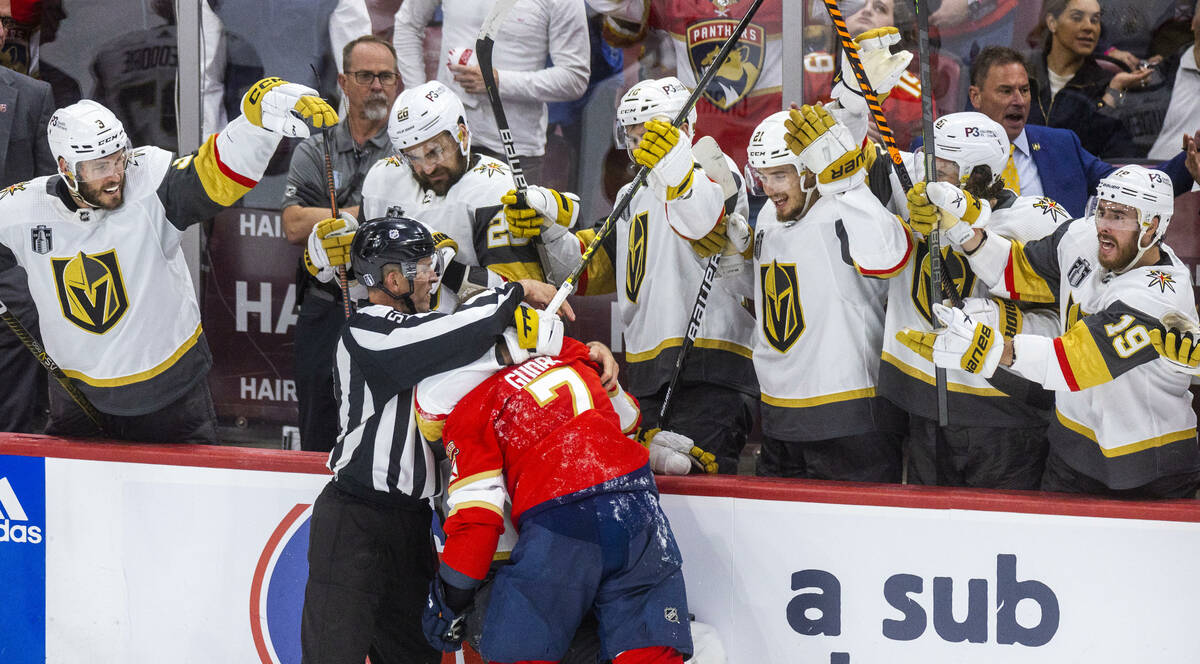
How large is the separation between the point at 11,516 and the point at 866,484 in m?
2.36

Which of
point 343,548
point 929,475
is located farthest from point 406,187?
point 929,475

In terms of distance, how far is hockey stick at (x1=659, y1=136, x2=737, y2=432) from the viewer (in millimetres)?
3334

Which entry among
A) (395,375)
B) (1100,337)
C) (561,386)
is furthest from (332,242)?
(1100,337)

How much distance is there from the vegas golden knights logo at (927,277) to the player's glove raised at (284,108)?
1599 mm

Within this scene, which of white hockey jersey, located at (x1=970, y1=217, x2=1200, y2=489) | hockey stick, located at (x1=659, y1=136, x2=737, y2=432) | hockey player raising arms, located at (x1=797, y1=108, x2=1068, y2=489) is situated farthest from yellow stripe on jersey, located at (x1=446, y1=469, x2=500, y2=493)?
white hockey jersey, located at (x1=970, y1=217, x2=1200, y2=489)

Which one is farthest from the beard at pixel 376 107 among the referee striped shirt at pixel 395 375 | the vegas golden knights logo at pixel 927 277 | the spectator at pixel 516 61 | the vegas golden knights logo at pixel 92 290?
the vegas golden knights logo at pixel 927 277

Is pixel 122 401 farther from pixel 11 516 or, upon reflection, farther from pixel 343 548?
pixel 343 548

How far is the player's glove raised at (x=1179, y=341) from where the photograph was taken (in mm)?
2668

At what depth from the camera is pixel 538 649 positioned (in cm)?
254

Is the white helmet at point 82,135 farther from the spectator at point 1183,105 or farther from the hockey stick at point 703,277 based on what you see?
the spectator at point 1183,105

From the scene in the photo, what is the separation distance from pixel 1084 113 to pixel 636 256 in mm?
1656

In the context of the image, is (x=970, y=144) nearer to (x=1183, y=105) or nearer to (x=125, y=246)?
(x=1183, y=105)

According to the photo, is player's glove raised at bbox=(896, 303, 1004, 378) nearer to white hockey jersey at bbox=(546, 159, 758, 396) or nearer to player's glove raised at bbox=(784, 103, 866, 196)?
player's glove raised at bbox=(784, 103, 866, 196)

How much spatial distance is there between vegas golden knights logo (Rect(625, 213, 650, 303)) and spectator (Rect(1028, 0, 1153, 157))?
1459mm
